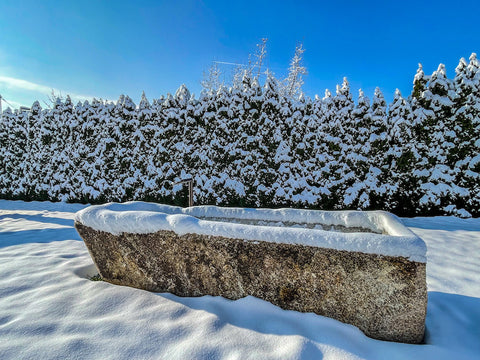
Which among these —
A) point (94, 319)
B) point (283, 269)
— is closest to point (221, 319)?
point (283, 269)

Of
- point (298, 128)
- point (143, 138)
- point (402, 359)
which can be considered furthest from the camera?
point (143, 138)

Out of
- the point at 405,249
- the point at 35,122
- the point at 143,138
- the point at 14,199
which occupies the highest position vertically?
the point at 35,122

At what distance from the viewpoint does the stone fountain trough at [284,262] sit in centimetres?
134

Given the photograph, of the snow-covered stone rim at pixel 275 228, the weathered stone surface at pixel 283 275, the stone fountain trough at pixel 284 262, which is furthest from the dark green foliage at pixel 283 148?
the weathered stone surface at pixel 283 275

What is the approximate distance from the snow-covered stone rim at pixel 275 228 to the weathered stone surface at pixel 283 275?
0.04m

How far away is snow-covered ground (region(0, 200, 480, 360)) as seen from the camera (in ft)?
4.25

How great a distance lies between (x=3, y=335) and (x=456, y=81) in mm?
6629

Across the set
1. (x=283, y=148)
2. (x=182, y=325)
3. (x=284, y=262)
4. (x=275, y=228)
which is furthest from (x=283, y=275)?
(x=283, y=148)

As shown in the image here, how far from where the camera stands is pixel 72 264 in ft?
8.10

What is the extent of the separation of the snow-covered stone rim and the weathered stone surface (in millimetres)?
44

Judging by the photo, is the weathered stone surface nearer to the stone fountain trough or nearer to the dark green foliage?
the stone fountain trough

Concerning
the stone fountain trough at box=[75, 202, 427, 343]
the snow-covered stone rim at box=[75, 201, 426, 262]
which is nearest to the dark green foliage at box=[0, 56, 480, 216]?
the snow-covered stone rim at box=[75, 201, 426, 262]

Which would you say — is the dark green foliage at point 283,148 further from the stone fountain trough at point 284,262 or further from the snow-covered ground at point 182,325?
the stone fountain trough at point 284,262

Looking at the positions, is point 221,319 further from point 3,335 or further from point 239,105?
point 239,105
